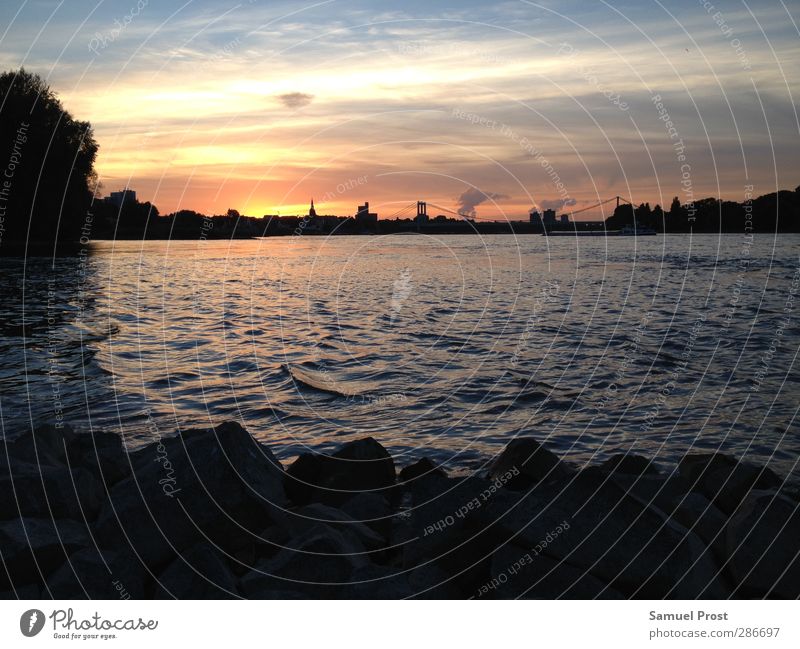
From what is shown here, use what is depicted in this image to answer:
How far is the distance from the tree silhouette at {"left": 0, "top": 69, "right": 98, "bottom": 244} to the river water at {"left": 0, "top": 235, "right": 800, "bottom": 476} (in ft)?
83.2

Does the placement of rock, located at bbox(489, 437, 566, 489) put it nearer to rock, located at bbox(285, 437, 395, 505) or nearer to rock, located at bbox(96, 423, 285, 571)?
rock, located at bbox(285, 437, 395, 505)

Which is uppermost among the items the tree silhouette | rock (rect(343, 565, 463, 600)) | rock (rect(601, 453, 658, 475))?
the tree silhouette

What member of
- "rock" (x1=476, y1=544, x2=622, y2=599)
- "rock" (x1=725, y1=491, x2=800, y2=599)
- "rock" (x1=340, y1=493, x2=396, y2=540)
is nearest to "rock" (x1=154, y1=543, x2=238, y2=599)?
"rock" (x1=340, y1=493, x2=396, y2=540)

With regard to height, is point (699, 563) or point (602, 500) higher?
point (602, 500)

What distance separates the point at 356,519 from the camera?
8.63 meters

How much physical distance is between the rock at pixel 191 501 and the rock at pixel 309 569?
0.87m

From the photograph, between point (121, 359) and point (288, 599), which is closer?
point (288, 599)

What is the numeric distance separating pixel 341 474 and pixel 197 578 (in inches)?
130

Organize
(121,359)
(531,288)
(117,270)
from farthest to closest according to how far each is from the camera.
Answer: (117,270)
(531,288)
(121,359)

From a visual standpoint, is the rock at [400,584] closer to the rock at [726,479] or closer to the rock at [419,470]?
the rock at [419,470]

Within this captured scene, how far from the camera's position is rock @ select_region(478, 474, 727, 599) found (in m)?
6.74

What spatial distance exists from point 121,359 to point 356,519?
15439 millimetres
